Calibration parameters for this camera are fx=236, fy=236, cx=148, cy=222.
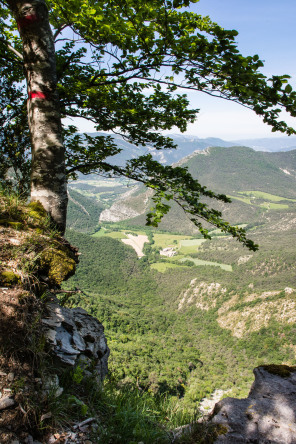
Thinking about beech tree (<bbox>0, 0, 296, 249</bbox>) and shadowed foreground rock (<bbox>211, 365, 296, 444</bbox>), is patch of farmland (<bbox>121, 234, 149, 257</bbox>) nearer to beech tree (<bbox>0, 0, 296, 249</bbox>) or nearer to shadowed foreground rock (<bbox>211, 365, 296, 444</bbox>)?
beech tree (<bbox>0, 0, 296, 249</bbox>)

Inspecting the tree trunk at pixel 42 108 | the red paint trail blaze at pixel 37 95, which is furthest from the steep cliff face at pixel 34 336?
the red paint trail blaze at pixel 37 95

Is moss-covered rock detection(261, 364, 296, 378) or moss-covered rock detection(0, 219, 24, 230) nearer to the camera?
moss-covered rock detection(261, 364, 296, 378)

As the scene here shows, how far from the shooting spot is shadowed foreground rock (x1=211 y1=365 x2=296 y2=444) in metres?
2.39

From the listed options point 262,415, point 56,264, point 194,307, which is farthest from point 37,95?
point 194,307

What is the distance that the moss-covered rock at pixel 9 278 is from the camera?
8.94ft

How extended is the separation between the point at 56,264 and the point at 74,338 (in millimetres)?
1498

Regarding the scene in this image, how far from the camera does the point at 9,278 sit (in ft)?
9.02

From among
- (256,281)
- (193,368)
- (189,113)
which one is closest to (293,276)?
(256,281)

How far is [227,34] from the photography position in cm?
286

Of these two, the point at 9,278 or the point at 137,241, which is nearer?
the point at 9,278

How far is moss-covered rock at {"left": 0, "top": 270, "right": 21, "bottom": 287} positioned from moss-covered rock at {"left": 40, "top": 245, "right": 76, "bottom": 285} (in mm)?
441

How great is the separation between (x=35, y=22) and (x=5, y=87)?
4572 mm

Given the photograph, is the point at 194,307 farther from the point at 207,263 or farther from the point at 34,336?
the point at 34,336

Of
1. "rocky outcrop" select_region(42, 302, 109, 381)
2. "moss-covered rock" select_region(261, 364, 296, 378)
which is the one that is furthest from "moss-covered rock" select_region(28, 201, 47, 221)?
"moss-covered rock" select_region(261, 364, 296, 378)
